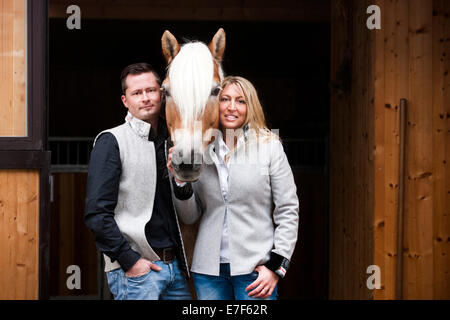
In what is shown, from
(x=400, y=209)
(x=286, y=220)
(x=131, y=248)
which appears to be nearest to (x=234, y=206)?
(x=286, y=220)

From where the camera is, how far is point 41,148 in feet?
8.75

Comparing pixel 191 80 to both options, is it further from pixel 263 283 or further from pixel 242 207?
pixel 263 283

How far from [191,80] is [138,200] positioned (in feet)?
1.88

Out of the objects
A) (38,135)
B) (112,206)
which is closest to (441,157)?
(112,206)

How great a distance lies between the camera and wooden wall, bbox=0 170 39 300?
8.74ft

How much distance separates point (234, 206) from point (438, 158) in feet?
4.86

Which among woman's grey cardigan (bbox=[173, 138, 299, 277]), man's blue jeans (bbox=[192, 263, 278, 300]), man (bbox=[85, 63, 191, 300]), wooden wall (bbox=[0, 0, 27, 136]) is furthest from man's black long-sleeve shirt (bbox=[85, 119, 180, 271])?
wooden wall (bbox=[0, 0, 27, 136])

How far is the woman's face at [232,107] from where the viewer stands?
81.3 inches

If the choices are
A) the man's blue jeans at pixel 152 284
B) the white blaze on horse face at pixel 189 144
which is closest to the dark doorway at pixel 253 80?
the white blaze on horse face at pixel 189 144

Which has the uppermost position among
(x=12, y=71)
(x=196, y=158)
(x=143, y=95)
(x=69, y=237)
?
(x=12, y=71)

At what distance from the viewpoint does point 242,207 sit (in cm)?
208

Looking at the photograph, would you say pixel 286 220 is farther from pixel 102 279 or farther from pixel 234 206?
pixel 102 279

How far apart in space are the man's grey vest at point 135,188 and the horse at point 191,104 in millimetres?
164

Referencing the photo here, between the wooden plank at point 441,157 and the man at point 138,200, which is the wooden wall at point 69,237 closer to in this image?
the man at point 138,200
